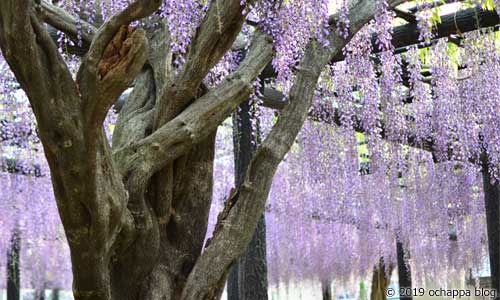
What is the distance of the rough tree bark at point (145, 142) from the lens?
2.55 metres

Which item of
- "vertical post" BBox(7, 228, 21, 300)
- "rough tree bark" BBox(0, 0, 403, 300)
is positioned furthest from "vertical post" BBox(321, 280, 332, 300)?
"rough tree bark" BBox(0, 0, 403, 300)

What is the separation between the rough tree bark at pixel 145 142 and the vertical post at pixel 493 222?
4.24m

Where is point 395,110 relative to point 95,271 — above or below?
above

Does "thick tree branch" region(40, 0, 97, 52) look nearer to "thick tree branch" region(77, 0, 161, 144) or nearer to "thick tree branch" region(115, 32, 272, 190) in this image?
"thick tree branch" region(115, 32, 272, 190)

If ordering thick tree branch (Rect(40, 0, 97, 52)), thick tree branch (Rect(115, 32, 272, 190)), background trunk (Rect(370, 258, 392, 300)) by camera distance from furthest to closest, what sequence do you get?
background trunk (Rect(370, 258, 392, 300)), thick tree branch (Rect(40, 0, 97, 52)), thick tree branch (Rect(115, 32, 272, 190))

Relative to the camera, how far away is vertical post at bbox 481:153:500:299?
7.51 m

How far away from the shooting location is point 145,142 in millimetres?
3258

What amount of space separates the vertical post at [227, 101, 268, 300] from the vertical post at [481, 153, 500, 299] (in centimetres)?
343

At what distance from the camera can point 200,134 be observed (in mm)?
3367

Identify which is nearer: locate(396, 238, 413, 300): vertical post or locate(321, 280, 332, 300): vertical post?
locate(396, 238, 413, 300): vertical post

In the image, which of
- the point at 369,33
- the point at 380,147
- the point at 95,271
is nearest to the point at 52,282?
the point at 380,147

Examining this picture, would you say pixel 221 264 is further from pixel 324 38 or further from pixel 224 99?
pixel 324 38

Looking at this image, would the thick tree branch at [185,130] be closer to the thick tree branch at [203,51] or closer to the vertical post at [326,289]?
the thick tree branch at [203,51]

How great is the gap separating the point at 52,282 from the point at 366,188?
1010cm
